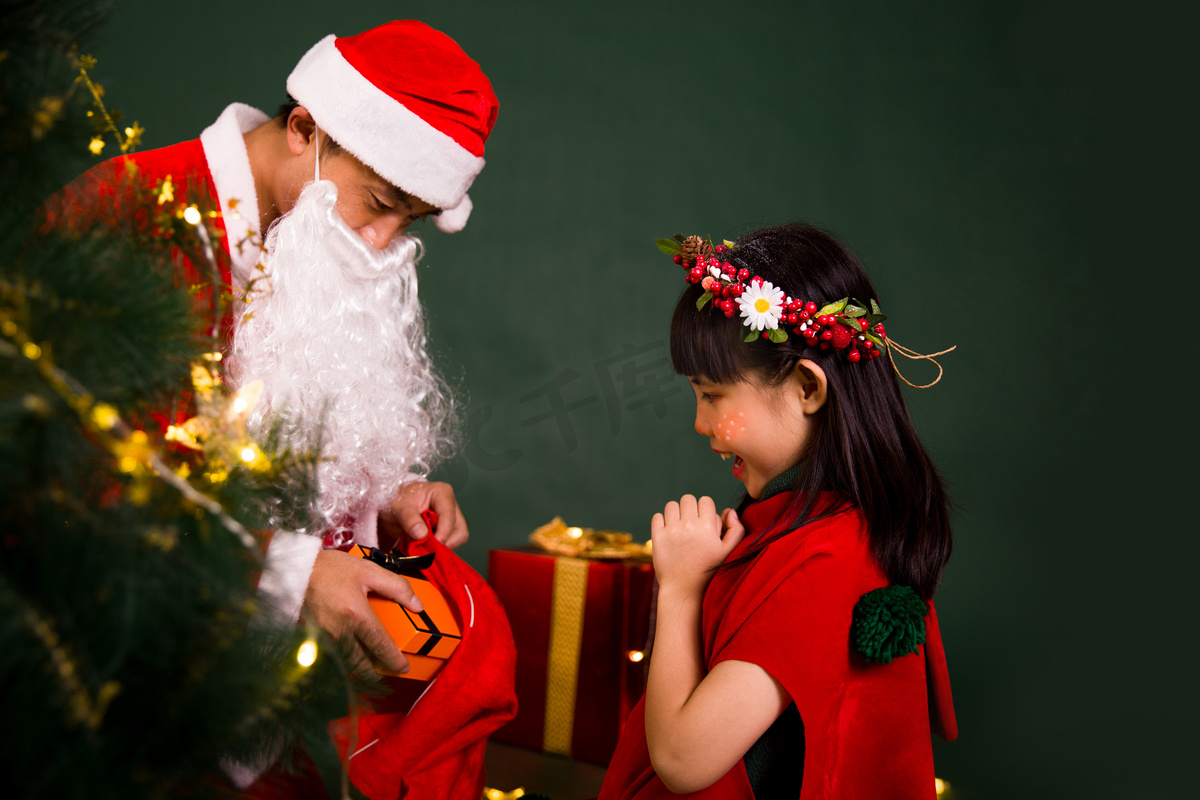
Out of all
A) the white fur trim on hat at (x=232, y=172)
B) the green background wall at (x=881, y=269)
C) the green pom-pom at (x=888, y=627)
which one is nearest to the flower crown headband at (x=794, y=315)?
the green pom-pom at (x=888, y=627)

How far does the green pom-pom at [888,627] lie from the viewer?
0.96m

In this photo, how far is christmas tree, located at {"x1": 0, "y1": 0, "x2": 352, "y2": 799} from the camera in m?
0.44

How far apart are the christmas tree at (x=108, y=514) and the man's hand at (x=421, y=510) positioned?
2.76ft

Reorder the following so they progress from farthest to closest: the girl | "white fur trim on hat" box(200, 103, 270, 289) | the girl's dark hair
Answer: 1. "white fur trim on hat" box(200, 103, 270, 289)
2. the girl's dark hair
3. the girl

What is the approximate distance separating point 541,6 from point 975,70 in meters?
1.43

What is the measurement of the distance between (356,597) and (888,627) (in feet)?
2.30

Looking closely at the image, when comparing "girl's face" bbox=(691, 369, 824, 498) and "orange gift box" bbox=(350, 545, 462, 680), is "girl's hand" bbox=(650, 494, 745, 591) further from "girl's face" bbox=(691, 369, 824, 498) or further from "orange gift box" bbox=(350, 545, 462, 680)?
"orange gift box" bbox=(350, 545, 462, 680)

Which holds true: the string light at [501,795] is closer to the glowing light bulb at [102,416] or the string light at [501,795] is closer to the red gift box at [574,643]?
the red gift box at [574,643]

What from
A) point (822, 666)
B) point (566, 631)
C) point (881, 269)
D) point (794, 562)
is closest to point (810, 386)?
point (794, 562)

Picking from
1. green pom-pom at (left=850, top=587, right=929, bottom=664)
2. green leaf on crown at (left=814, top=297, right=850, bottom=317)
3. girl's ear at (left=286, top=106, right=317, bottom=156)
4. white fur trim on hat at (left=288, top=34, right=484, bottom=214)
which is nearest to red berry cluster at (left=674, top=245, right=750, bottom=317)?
green leaf on crown at (left=814, top=297, right=850, bottom=317)

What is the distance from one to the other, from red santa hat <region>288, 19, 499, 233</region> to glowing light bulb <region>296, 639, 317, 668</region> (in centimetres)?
99

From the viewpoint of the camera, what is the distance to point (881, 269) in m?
2.44

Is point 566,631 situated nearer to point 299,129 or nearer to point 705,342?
point 705,342

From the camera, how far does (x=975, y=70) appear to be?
2.38 metres
